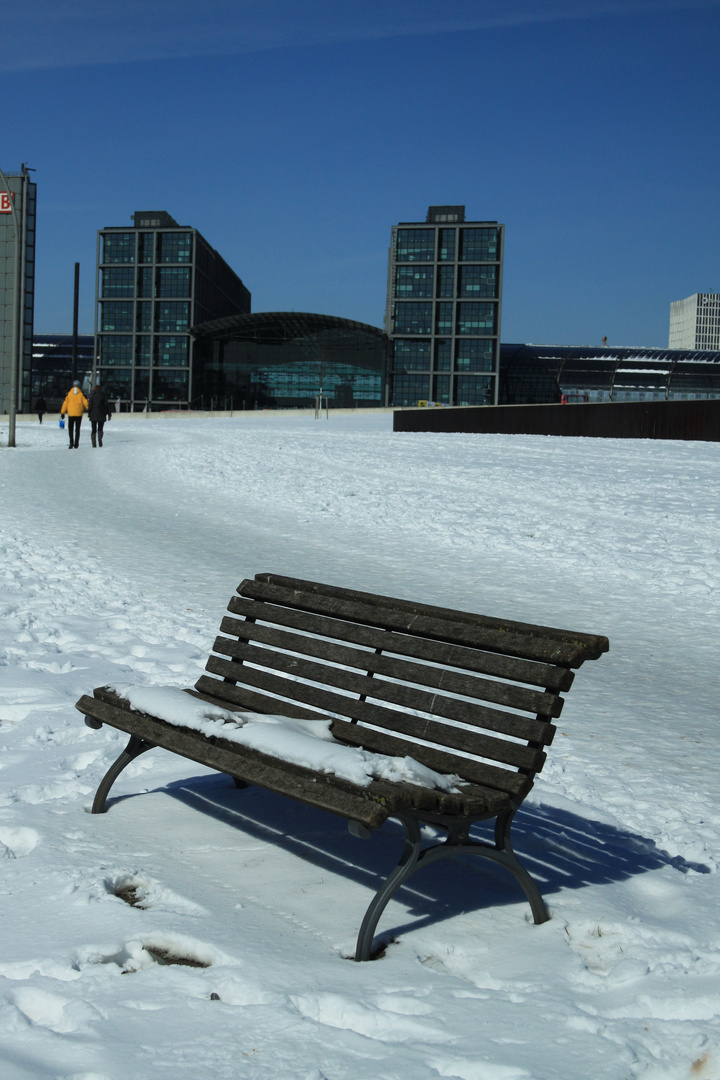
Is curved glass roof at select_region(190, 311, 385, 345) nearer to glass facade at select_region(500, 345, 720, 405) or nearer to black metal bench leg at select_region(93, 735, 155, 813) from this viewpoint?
glass facade at select_region(500, 345, 720, 405)

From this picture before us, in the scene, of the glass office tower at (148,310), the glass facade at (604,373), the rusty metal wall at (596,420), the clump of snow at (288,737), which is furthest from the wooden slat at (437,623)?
the glass office tower at (148,310)

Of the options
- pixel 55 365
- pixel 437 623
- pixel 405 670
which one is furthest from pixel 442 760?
pixel 55 365

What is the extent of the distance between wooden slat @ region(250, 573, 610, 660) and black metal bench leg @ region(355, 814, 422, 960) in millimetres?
712

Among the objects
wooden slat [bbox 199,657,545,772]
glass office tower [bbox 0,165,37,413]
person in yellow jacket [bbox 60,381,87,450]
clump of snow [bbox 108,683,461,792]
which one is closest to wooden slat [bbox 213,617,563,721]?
wooden slat [bbox 199,657,545,772]

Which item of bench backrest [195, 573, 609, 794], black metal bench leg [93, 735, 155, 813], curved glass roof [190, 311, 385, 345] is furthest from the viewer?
curved glass roof [190, 311, 385, 345]

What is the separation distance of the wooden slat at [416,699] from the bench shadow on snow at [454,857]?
51 centimetres

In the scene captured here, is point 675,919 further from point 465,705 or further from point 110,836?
point 110,836

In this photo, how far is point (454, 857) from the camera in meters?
3.60

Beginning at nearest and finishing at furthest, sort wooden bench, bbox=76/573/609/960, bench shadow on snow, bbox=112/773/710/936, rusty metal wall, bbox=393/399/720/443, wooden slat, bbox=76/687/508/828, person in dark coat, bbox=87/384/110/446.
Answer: wooden slat, bbox=76/687/508/828 < wooden bench, bbox=76/573/609/960 < bench shadow on snow, bbox=112/773/710/936 < rusty metal wall, bbox=393/399/720/443 < person in dark coat, bbox=87/384/110/446

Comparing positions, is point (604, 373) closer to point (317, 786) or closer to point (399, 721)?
point (399, 721)

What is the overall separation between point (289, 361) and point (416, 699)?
102m

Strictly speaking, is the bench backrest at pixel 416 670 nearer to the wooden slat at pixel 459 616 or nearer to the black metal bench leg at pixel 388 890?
the wooden slat at pixel 459 616

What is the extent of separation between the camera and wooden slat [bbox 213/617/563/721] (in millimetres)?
3010

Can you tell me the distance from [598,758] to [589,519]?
319 inches
